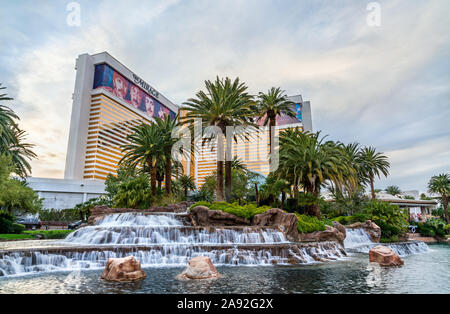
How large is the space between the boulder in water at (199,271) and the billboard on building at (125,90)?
A: 285 feet

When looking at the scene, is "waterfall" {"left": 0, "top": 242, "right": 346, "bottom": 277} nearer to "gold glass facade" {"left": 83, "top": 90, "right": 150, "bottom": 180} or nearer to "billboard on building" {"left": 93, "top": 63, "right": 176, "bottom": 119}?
"billboard on building" {"left": 93, "top": 63, "right": 176, "bottom": 119}

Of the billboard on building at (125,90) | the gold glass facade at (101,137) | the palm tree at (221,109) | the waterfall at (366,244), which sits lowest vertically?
the waterfall at (366,244)

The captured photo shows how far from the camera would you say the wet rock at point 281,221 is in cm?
1869

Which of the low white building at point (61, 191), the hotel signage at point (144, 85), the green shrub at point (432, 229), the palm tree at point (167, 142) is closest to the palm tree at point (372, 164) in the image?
the green shrub at point (432, 229)

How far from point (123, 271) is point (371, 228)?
24.1 meters

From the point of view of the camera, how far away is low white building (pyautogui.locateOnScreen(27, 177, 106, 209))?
63516 millimetres

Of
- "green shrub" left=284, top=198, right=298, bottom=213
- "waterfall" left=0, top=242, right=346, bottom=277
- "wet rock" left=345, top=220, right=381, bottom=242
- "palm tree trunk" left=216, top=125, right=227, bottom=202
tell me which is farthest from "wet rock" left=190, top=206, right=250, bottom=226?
"wet rock" left=345, top=220, right=381, bottom=242

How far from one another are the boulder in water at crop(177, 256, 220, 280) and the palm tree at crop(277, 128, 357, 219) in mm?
15774

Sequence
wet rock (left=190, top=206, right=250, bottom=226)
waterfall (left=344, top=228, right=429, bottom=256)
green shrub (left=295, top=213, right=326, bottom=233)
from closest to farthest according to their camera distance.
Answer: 1. waterfall (left=344, top=228, right=429, bottom=256)
2. green shrub (left=295, top=213, right=326, bottom=233)
3. wet rock (left=190, top=206, right=250, bottom=226)

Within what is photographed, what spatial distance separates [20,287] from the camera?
780 centimetres

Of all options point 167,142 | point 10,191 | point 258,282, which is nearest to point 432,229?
point 167,142

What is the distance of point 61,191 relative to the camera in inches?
2584

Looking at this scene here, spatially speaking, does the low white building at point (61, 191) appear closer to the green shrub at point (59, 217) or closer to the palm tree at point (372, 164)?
the green shrub at point (59, 217)
